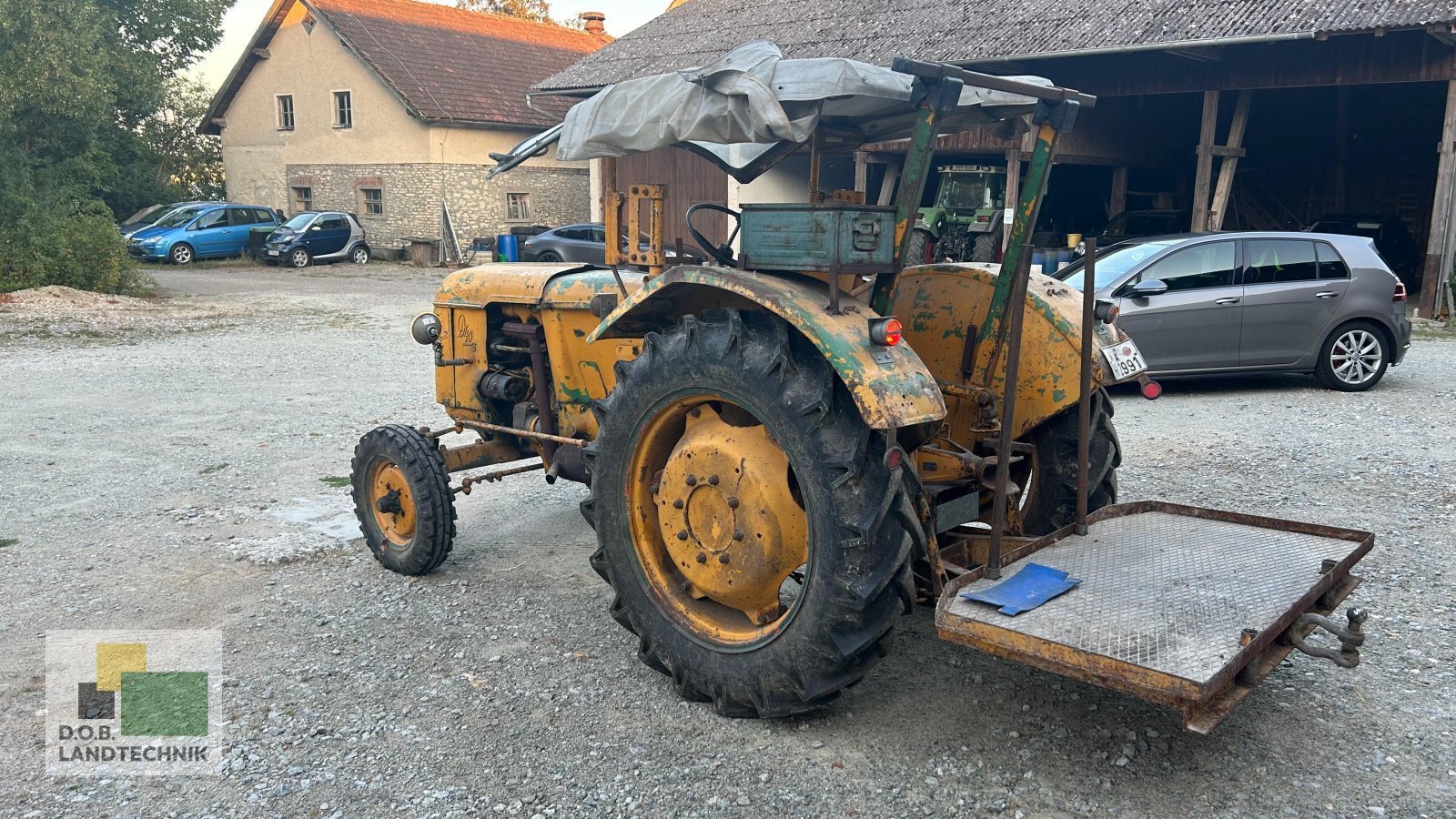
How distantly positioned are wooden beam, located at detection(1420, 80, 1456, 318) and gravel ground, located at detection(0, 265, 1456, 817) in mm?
8548

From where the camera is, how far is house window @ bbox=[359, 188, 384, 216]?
2933 centimetres

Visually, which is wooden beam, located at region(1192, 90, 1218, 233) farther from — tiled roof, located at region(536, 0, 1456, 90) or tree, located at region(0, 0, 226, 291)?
tree, located at region(0, 0, 226, 291)

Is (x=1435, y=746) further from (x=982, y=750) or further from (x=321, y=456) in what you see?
(x=321, y=456)

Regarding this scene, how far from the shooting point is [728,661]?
3543mm

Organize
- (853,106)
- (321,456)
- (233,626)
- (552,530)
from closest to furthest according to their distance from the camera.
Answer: (853,106) < (233,626) < (552,530) < (321,456)

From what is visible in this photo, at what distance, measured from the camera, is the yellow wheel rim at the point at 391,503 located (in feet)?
16.5

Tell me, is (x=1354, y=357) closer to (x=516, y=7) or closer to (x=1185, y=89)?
(x=1185, y=89)

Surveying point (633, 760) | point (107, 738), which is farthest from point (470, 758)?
point (107, 738)

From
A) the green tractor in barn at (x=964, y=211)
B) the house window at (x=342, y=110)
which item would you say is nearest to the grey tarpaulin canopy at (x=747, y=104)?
the green tractor in barn at (x=964, y=211)

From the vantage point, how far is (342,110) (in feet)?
97.0

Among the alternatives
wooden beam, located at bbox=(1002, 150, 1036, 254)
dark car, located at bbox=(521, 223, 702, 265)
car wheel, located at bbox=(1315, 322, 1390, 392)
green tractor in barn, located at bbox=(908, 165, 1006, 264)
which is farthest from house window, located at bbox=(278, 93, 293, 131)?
car wheel, located at bbox=(1315, 322, 1390, 392)

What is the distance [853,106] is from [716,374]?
1.23m

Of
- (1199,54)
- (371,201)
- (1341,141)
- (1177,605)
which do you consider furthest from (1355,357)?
(371,201)

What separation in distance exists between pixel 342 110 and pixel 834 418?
29.7 metres
